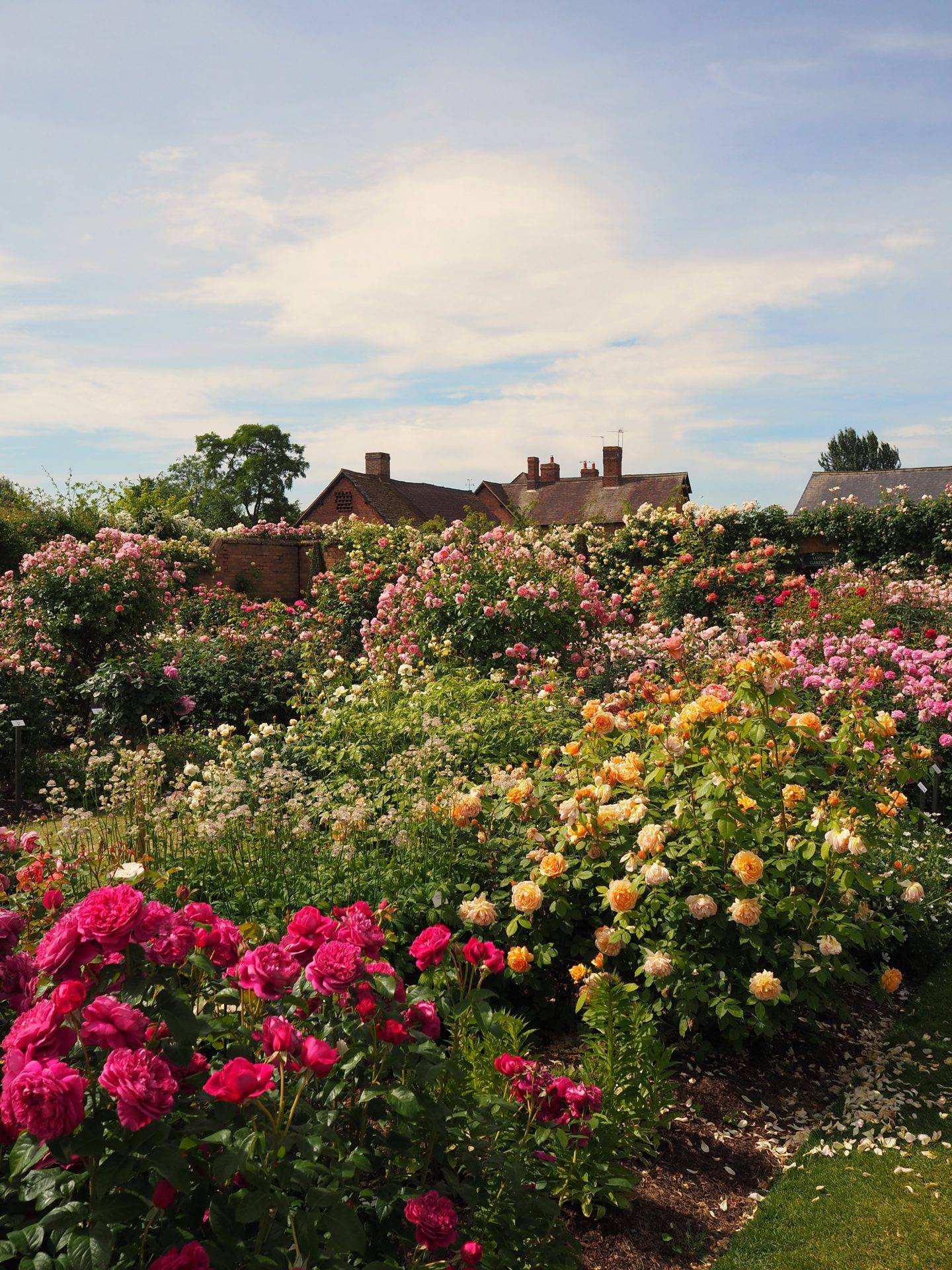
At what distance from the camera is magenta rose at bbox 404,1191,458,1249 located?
5.55ft

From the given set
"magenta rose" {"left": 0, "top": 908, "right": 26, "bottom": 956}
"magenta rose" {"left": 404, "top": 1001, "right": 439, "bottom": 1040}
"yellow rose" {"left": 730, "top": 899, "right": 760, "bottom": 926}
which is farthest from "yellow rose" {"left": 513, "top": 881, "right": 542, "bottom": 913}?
"magenta rose" {"left": 0, "top": 908, "right": 26, "bottom": 956}

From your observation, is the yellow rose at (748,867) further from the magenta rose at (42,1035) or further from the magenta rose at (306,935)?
the magenta rose at (42,1035)

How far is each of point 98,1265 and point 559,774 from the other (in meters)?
2.82

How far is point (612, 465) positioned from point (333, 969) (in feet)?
109

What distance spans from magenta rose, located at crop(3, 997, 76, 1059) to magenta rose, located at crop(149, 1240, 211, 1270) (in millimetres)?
342

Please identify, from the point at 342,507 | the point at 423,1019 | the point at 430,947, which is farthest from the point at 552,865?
the point at 342,507

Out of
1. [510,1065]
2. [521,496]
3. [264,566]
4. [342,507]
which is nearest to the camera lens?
[510,1065]

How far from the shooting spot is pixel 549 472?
38062 millimetres

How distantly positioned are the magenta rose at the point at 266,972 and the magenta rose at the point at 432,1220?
455 millimetres

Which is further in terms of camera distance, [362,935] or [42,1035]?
[362,935]

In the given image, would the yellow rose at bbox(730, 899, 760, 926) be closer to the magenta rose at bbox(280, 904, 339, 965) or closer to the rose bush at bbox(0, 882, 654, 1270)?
the rose bush at bbox(0, 882, 654, 1270)

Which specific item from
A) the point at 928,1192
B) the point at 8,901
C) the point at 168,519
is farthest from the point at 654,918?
the point at 168,519

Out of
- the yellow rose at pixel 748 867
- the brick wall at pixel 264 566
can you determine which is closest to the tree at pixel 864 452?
the brick wall at pixel 264 566

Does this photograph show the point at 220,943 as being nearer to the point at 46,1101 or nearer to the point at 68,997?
the point at 68,997
